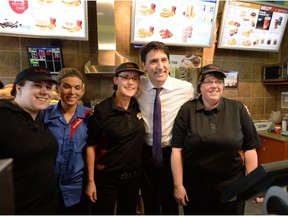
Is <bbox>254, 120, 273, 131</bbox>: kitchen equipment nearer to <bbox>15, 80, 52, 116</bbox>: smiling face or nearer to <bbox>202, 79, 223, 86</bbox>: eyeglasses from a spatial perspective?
<bbox>202, 79, 223, 86</bbox>: eyeglasses

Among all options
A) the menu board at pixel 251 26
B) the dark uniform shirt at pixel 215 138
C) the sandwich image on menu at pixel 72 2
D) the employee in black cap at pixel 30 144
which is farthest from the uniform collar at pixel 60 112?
the menu board at pixel 251 26

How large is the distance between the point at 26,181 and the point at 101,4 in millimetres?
2214

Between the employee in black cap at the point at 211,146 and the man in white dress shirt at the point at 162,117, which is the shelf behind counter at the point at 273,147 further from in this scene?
the man in white dress shirt at the point at 162,117

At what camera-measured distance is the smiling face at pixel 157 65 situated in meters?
1.65

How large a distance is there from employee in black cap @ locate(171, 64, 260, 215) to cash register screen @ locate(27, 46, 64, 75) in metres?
1.88

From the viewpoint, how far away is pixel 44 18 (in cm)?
247

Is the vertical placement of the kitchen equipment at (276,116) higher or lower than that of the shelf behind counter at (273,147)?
higher

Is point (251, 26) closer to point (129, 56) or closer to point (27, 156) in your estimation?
point (129, 56)

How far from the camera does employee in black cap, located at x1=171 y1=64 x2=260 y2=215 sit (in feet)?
4.66

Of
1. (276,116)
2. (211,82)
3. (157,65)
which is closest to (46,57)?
(157,65)

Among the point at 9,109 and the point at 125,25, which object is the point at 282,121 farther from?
the point at 9,109

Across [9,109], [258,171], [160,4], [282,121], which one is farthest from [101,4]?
[282,121]

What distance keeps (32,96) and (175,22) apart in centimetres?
221

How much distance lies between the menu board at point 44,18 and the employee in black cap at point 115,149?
52.3 inches
